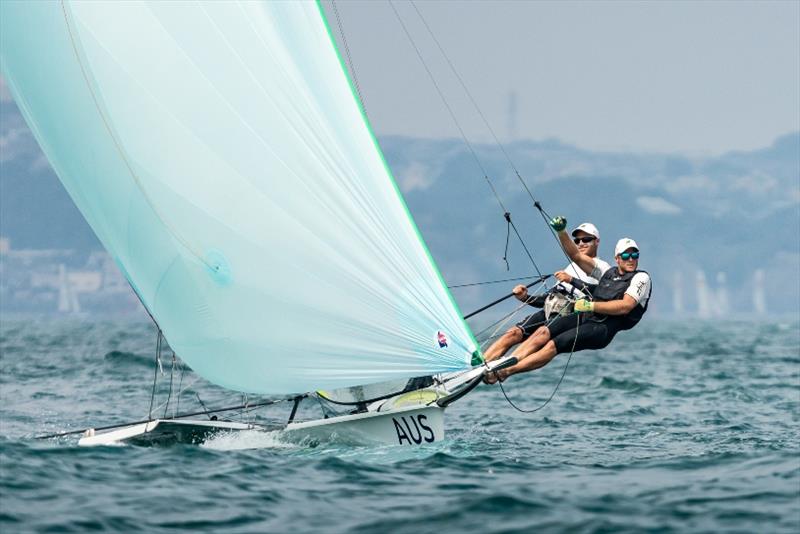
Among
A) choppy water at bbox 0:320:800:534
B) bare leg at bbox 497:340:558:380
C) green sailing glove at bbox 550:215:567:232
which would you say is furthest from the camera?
bare leg at bbox 497:340:558:380

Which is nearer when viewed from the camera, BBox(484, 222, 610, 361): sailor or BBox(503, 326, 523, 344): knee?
BBox(484, 222, 610, 361): sailor

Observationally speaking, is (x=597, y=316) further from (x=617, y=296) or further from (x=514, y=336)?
(x=514, y=336)

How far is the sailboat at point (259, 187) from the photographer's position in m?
11.6

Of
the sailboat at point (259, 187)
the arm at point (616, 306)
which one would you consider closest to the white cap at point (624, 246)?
the arm at point (616, 306)

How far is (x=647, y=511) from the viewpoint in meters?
9.49

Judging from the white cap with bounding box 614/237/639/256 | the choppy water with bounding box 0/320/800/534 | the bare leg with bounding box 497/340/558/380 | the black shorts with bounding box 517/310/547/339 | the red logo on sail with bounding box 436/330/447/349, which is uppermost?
the white cap with bounding box 614/237/639/256

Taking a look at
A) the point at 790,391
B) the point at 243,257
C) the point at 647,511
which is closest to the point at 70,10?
the point at 243,257

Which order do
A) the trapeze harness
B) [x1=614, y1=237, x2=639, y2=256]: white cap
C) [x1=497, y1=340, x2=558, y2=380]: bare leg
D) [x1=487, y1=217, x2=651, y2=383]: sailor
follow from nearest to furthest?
[x1=497, y1=340, x2=558, y2=380]: bare leg, [x1=487, y1=217, x2=651, y2=383]: sailor, the trapeze harness, [x1=614, y1=237, x2=639, y2=256]: white cap

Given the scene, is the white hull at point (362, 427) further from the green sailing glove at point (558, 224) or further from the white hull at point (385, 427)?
the green sailing glove at point (558, 224)

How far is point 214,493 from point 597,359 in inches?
1213

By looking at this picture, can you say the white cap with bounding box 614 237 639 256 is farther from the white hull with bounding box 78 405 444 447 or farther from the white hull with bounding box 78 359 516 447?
the white hull with bounding box 78 405 444 447

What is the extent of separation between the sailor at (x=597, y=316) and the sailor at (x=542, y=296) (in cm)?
21

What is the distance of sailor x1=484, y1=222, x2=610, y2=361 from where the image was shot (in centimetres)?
1376

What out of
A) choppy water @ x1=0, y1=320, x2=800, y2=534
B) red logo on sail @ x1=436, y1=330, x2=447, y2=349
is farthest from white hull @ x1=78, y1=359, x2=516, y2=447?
red logo on sail @ x1=436, y1=330, x2=447, y2=349
